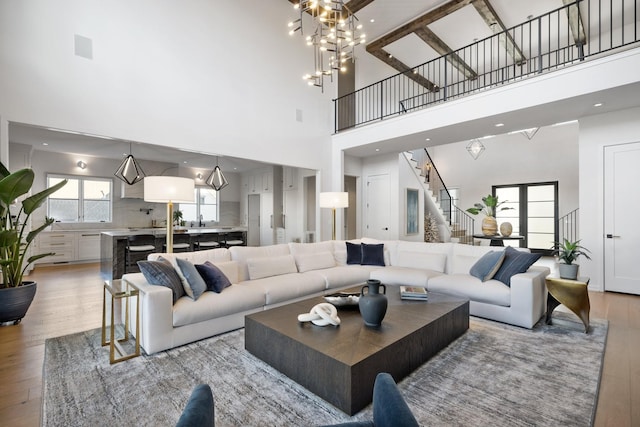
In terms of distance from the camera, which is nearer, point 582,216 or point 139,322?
point 139,322

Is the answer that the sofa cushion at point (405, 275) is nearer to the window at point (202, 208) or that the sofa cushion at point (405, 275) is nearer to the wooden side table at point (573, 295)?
the wooden side table at point (573, 295)

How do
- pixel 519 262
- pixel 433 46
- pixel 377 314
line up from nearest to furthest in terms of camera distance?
pixel 377 314 → pixel 519 262 → pixel 433 46

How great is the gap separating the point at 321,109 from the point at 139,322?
5.86 meters

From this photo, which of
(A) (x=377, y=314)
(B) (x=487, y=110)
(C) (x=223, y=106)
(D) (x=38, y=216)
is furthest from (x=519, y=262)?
(D) (x=38, y=216)

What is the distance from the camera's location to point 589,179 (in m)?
4.91

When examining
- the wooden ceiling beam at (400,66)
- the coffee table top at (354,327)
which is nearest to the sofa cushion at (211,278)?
the coffee table top at (354,327)

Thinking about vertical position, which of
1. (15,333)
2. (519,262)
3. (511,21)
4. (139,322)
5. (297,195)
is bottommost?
(15,333)

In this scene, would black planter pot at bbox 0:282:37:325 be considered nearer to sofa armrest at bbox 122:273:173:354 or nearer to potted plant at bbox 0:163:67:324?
potted plant at bbox 0:163:67:324

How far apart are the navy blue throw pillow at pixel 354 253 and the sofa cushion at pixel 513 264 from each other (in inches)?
74.1

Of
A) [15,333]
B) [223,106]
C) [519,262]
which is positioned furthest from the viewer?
[223,106]

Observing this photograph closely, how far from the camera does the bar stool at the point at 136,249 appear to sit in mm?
5402

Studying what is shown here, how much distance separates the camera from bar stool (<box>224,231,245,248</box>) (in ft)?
21.6

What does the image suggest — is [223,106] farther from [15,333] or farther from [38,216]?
[38,216]

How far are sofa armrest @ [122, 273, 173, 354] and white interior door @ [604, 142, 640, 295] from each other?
6183mm
